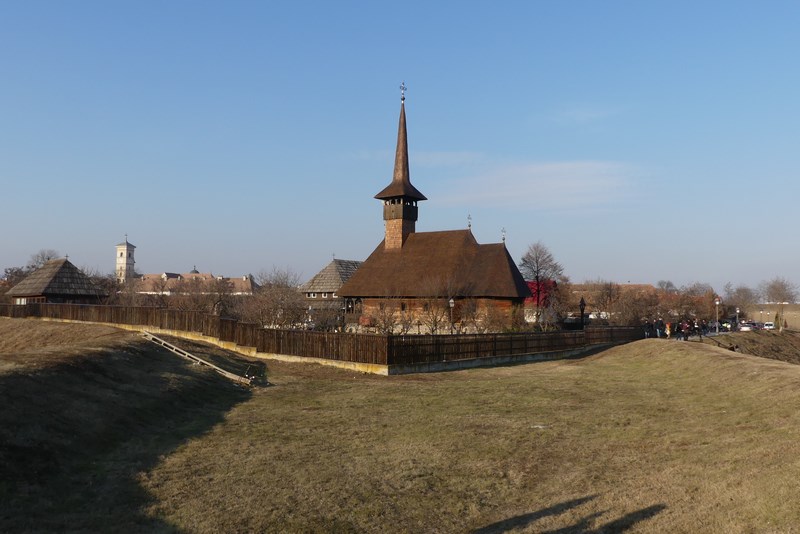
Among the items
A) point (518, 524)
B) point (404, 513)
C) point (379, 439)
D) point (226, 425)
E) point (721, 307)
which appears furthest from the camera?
point (721, 307)

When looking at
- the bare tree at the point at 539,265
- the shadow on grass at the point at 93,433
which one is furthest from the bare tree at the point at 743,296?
the shadow on grass at the point at 93,433

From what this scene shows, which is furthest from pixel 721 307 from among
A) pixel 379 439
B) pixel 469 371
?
pixel 379 439

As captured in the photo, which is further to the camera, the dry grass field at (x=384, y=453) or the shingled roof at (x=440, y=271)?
the shingled roof at (x=440, y=271)

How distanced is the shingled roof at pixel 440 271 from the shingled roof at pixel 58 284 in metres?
22.9

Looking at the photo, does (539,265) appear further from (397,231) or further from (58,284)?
(58,284)

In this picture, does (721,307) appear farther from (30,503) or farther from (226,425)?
(30,503)

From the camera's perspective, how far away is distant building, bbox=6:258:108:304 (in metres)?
54.5

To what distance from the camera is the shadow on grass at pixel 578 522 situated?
8.77 metres

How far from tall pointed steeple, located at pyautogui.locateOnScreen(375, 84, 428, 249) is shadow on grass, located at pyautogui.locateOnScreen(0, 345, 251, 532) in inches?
1561

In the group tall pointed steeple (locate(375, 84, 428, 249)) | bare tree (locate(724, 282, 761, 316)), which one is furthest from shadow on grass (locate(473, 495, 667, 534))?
bare tree (locate(724, 282, 761, 316))

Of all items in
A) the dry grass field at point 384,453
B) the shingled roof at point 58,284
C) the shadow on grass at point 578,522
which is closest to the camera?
the shadow on grass at point 578,522

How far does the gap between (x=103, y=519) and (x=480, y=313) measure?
3961 cm

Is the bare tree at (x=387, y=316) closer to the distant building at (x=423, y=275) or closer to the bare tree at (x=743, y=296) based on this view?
the distant building at (x=423, y=275)

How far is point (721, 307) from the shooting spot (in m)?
86.1
